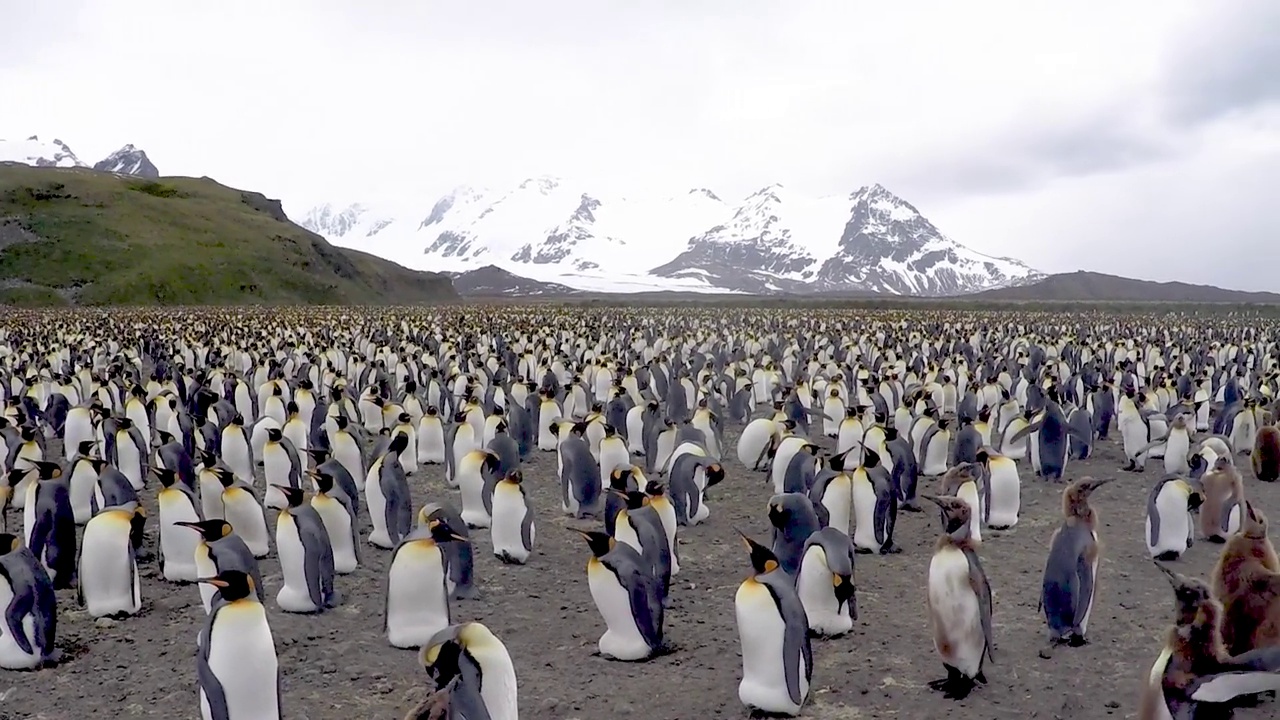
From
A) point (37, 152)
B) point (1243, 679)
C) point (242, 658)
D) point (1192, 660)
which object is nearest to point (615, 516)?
point (242, 658)

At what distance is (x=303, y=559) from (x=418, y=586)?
89cm

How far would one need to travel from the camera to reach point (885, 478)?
5.70m

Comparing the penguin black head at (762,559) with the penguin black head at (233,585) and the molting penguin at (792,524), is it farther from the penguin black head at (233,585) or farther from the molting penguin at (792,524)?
the penguin black head at (233,585)

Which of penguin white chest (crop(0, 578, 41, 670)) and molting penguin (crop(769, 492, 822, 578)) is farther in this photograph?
molting penguin (crop(769, 492, 822, 578))

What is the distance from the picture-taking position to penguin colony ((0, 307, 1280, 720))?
11.5ft

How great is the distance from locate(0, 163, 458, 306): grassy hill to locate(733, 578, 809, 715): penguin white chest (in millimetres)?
44516

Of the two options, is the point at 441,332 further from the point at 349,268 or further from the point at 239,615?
the point at 349,268

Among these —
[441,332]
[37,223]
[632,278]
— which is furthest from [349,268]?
[632,278]

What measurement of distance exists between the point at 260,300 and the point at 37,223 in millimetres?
11821

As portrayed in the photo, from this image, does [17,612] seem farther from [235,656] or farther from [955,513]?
[955,513]

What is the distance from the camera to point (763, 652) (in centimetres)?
372

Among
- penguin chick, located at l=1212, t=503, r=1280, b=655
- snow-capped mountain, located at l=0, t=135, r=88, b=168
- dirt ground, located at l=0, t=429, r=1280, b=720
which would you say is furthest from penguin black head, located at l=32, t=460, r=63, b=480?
snow-capped mountain, located at l=0, t=135, r=88, b=168

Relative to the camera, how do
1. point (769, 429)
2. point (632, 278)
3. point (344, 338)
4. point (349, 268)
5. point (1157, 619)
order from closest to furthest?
point (1157, 619) < point (769, 429) < point (344, 338) < point (349, 268) < point (632, 278)

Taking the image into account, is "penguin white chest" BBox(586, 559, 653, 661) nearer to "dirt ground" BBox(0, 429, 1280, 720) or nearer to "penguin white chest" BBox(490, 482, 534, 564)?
"dirt ground" BBox(0, 429, 1280, 720)
